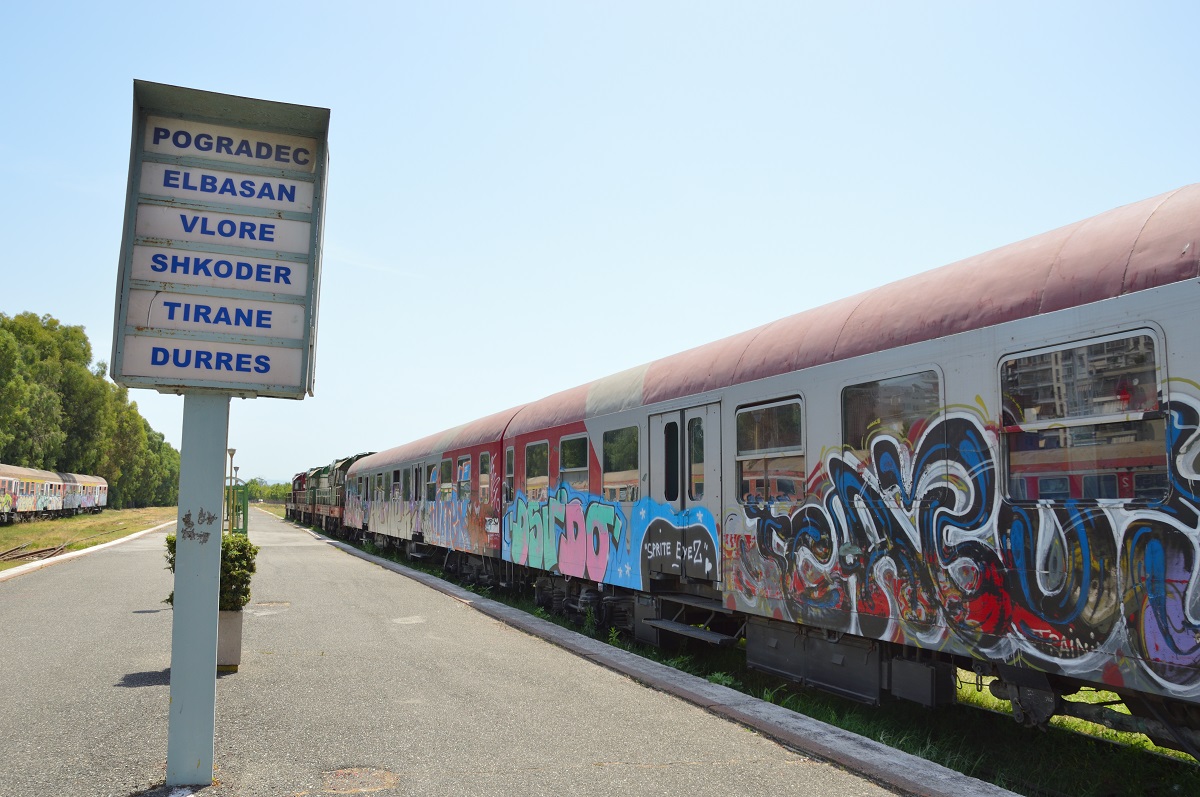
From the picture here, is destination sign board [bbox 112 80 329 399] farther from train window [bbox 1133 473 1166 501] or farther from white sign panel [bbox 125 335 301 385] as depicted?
train window [bbox 1133 473 1166 501]

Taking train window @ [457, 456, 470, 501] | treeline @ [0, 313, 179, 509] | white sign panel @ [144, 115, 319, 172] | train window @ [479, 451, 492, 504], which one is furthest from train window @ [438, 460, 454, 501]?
treeline @ [0, 313, 179, 509]

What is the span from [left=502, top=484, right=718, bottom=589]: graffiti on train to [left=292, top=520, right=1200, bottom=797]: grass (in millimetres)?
1328

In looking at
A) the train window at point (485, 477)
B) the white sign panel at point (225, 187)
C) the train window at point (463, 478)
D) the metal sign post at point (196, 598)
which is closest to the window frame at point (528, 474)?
the train window at point (485, 477)

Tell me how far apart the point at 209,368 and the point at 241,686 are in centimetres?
370

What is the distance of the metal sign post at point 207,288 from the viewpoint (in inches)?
201

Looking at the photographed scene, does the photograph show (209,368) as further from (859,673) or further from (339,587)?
(339,587)

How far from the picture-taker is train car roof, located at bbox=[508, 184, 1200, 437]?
193 inches

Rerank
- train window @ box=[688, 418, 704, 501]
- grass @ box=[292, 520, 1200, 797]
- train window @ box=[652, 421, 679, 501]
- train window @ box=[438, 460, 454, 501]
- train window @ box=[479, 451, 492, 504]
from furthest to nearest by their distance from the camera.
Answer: train window @ box=[438, 460, 454, 501] < train window @ box=[479, 451, 492, 504] < train window @ box=[652, 421, 679, 501] < train window @ box=[688, 418, 704, 501] < grass @ box=[292, 520, 1200, 797]

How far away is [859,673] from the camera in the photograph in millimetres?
6887

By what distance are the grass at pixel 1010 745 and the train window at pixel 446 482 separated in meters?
11.1

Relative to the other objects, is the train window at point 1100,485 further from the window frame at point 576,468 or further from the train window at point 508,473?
the train window at point 508,473

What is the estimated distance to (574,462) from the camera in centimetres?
1205

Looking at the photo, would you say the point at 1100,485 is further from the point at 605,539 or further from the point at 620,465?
the point at 605,539

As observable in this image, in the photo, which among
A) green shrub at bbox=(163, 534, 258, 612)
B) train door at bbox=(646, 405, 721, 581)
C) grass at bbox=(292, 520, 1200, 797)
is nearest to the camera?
grass at bbox=(292, 520, 1200, 797)
